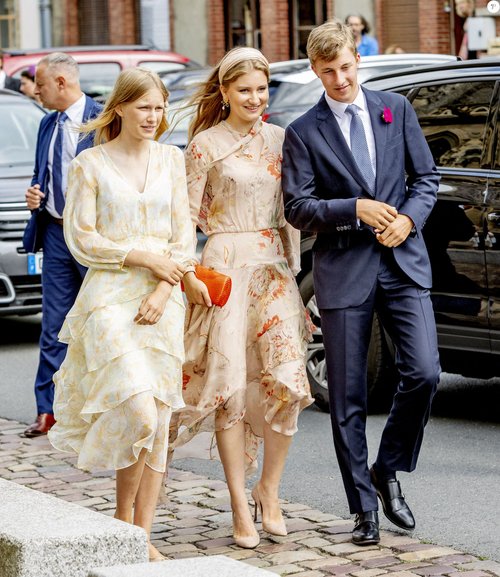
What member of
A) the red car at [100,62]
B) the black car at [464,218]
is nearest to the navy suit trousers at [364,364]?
the black car at [464,218]

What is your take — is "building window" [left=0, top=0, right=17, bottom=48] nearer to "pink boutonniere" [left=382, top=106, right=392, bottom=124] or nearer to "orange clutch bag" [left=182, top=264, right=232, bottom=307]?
"pink boutonniere" [left=382, top=106, right=392, bottom=124]

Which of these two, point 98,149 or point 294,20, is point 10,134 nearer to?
point 98,149

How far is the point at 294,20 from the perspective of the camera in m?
30.8

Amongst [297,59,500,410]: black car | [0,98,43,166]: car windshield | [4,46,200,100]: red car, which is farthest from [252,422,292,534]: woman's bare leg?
[4,46,200,100]: red car

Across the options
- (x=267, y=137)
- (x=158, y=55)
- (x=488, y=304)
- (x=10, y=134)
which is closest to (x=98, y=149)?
(x=267, y=137)

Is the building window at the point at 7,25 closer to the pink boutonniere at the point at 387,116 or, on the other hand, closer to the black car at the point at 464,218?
→ the black car at the point at 464,218

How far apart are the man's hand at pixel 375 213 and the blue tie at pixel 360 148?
0.17 m

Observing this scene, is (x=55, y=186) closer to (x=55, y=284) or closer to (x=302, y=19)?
(x=55, y=284)

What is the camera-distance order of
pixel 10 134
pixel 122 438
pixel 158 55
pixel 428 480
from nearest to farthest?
1. pixel 122 438
2. pixel 428 480
3. pixel 10 134
4. pixel 158 55

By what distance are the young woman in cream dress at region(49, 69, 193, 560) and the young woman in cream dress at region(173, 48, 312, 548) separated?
1.09ft

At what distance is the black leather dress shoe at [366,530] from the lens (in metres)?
5.83

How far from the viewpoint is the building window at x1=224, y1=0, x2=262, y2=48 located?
104ft

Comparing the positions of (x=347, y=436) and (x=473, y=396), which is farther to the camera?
(x=473, y=396)

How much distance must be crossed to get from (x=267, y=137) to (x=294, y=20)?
994 inches
